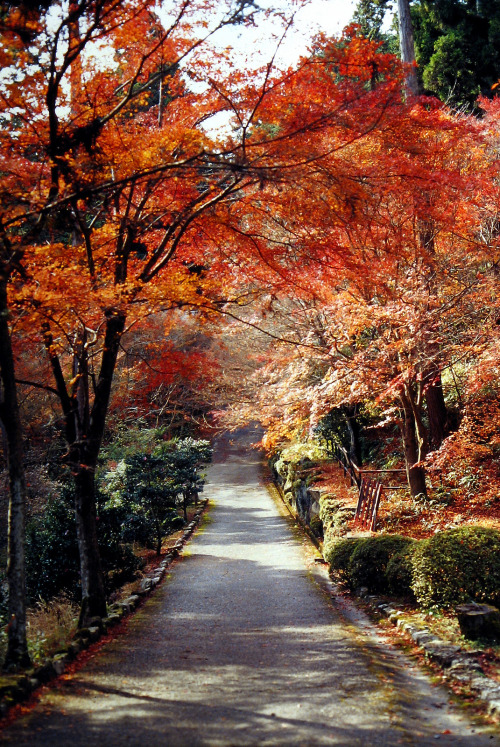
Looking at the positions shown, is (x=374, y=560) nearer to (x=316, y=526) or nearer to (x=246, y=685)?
(x=246, y=685)

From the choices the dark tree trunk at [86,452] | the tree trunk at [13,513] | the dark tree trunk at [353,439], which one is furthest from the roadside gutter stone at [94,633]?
the dark tree trunk at [353,439]

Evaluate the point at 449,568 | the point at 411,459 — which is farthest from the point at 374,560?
the point at 411,459

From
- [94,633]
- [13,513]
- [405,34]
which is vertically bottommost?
[94,633]

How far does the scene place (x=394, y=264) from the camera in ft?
35.7

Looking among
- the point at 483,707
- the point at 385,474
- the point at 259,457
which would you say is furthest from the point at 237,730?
the point at 259,457

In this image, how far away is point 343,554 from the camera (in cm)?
949

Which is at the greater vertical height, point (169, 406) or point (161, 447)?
A: point (169, 406)

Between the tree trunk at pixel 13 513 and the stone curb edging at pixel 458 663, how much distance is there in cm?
368

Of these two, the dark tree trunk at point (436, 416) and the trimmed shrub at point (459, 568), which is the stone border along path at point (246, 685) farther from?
the dark tree trunk at point (436, 416)

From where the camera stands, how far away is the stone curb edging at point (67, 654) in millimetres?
4730

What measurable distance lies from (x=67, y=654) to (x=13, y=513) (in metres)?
1.58

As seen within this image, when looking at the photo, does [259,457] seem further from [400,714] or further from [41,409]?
[400,714]

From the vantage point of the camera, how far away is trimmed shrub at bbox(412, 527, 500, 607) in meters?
6.79

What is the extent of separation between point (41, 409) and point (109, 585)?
7.46 m
